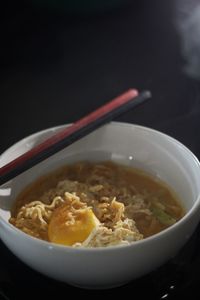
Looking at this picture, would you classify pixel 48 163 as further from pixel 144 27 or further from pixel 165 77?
pixel 144 27

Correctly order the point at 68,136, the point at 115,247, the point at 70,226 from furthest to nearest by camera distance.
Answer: the point at 68,136, the point at 70,226, the point at 115,247

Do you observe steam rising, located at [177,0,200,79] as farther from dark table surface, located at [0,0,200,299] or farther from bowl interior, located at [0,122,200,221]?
bowl interior, located at [0,122,200,221]

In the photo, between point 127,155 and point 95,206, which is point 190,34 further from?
point 95,206

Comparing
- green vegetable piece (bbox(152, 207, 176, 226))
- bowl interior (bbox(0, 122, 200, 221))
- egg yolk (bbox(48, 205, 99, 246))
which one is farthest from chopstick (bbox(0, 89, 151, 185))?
green vegetable piece (bbox(152, 207, 176, 226))

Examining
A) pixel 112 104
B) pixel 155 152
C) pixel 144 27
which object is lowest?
pixel 155 152

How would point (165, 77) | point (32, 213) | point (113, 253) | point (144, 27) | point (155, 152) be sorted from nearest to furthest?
point (113, 253) → point (32, 213) → point (155, 152) → point (165, 77) → point (144, 27)

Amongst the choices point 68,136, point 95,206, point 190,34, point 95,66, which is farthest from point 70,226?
point 190,34

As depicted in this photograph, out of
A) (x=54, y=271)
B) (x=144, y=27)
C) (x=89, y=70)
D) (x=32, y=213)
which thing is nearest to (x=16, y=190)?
(x=32, y=213)
